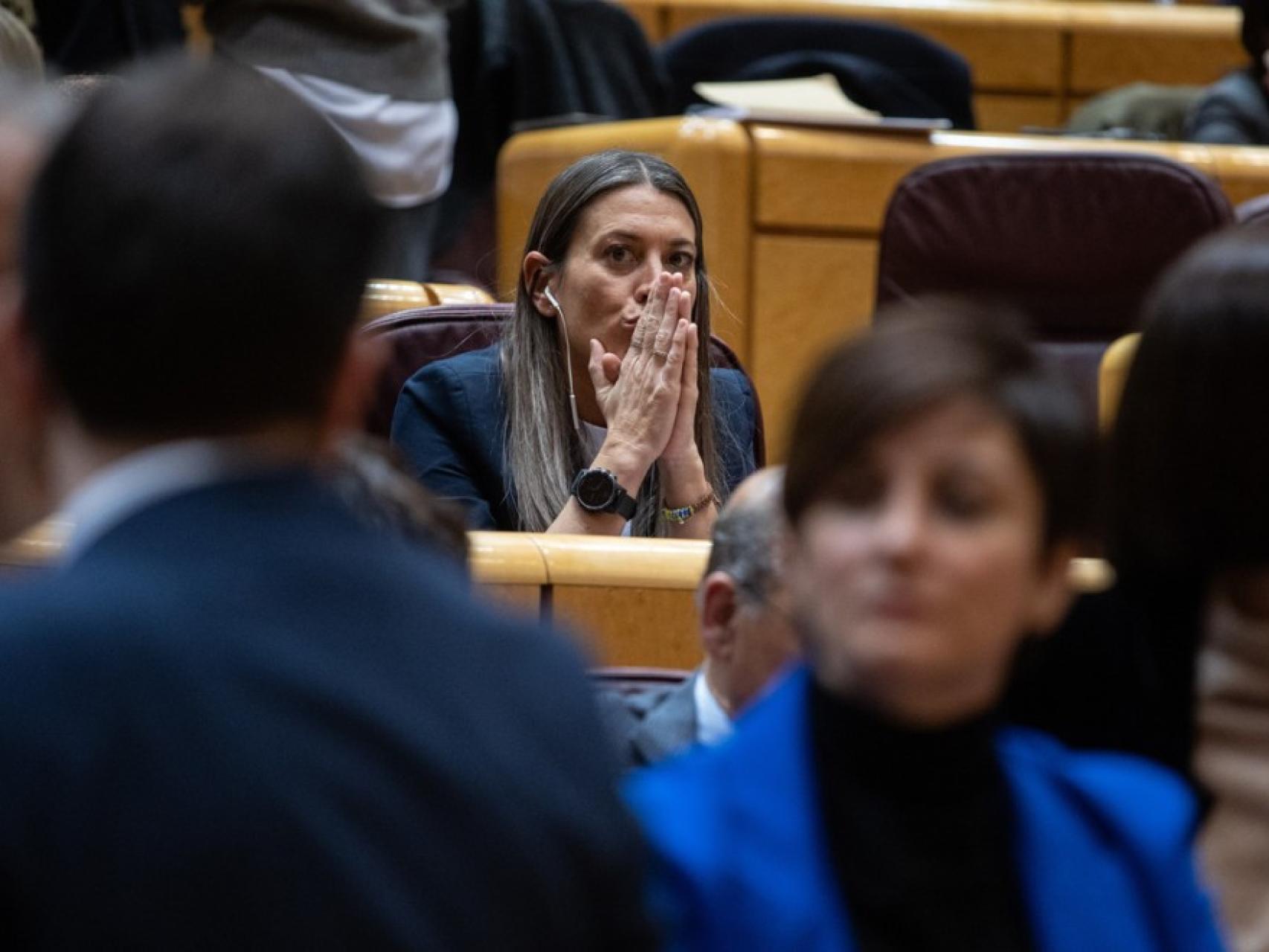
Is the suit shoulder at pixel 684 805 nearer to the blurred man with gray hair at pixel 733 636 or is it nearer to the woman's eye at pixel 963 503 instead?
the woman's eye at pixel 963 503

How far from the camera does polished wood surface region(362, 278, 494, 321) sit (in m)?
3.11

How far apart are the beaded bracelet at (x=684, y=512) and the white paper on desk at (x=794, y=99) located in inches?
54.7

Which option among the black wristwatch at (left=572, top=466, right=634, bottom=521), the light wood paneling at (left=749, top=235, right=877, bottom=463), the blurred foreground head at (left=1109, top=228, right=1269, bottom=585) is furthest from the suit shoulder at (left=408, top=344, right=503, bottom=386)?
the blurred foreground head at (left=1109, top=228, right=1269, bottom=585)

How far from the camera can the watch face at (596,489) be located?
2496mm

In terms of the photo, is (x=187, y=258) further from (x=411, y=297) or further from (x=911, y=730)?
(x=411, y=297)

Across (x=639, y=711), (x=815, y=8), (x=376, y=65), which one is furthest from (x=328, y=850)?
(x=815, y=8)

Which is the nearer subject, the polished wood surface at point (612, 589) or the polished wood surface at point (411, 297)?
the polished wood surface at point (612, 589)

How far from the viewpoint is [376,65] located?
3.84 meters

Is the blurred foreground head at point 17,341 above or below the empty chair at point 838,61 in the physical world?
above

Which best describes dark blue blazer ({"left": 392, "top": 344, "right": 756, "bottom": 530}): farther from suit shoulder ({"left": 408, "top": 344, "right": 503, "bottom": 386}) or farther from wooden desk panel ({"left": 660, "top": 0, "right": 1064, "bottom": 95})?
wooden desk panel ({"left": 660, "top": 0, "right": 1064, "bottom": 95})

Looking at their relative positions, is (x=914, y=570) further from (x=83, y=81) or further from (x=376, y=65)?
(x=376, y=65)

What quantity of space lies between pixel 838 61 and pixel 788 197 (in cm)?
52

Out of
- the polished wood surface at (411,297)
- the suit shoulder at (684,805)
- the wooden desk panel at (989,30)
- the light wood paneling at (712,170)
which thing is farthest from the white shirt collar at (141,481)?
the wooden desk panel at (989,30)

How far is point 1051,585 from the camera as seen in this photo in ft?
3.79
